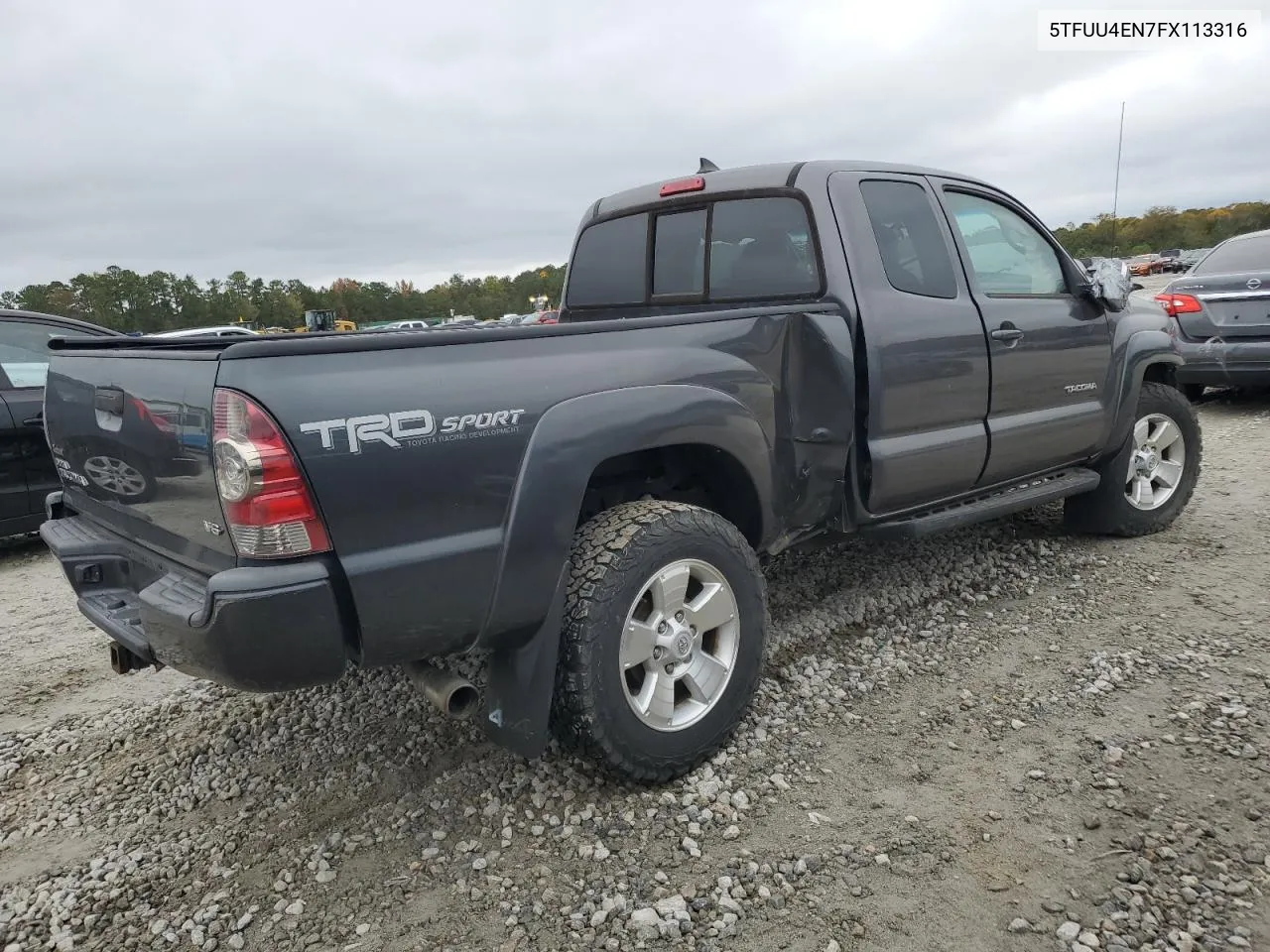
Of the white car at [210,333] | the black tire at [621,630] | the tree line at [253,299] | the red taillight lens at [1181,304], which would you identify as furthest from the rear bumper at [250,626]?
the tree line at [253,299]

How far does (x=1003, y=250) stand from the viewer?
13.5ft

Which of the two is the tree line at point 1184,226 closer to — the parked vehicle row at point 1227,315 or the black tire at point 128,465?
the parked vehicle row at point 1227,315

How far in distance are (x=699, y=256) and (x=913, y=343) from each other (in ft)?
3.25

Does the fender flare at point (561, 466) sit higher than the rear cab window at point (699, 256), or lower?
lower

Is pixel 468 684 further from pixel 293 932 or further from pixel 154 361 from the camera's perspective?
pixel 154 361

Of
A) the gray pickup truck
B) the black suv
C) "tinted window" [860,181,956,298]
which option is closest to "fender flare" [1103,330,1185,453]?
the gray pickup truck

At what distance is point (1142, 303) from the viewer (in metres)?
4.82

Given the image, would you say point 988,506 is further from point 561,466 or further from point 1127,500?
point 561,466

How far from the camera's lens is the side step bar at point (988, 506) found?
3521mm

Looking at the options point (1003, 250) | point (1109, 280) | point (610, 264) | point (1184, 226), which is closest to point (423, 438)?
point (610, 264)

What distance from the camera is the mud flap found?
8.05ft

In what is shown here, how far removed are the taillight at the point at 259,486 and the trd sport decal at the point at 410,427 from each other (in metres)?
0.09

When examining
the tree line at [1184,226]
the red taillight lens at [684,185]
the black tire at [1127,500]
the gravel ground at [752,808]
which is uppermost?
the tree line at [1184,226]

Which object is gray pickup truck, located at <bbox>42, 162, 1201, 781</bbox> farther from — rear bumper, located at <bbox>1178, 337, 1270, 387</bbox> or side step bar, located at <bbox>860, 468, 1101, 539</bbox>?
rear bumper, located at <bbox>1178, 337, 1270, 387</bbox>
